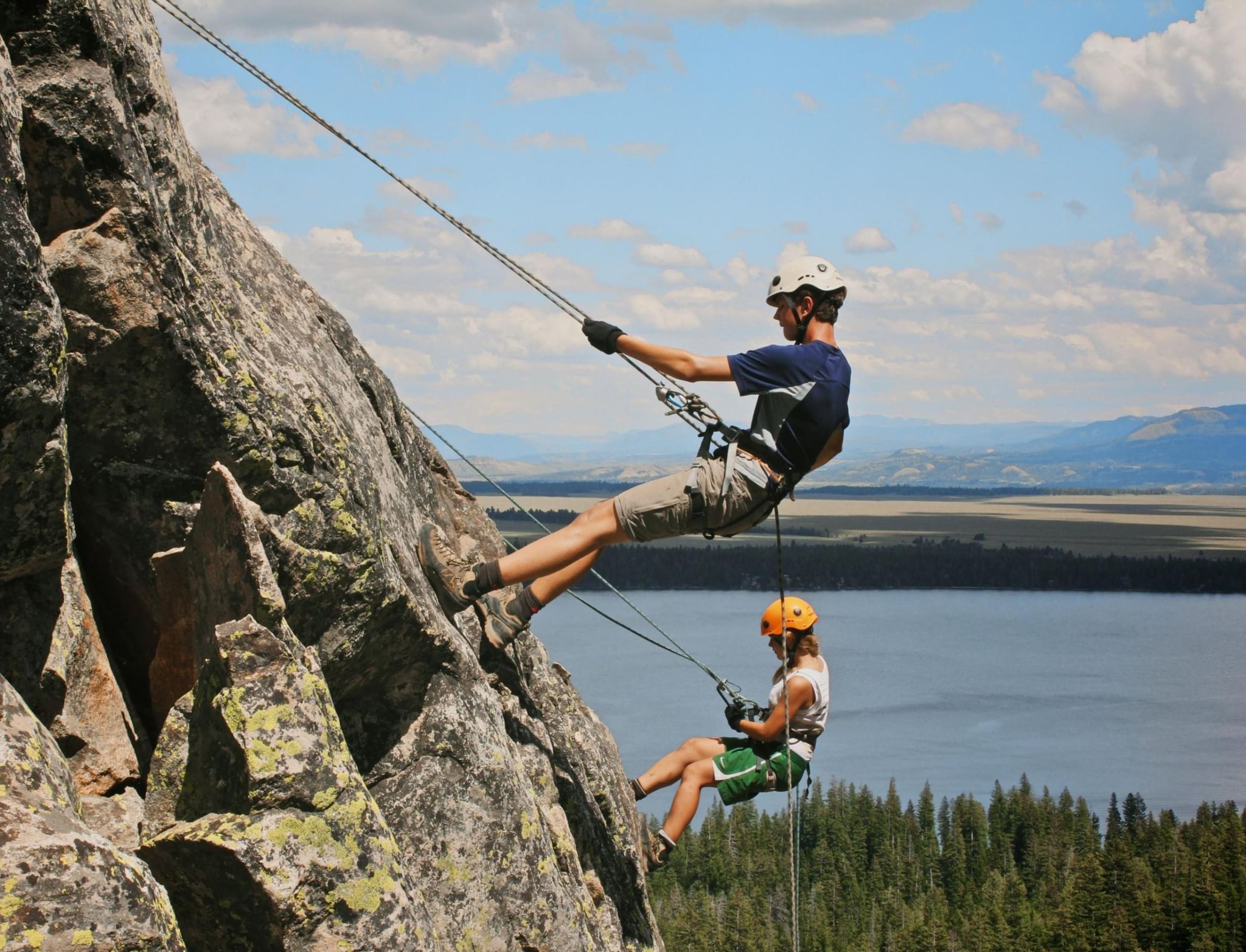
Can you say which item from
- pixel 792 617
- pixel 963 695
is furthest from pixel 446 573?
pixel 963 695

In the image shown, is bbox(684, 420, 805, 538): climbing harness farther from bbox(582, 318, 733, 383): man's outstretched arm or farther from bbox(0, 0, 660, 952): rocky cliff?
bbox(0, 0, 660, 952): rocky cliff

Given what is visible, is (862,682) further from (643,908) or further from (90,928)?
(90,928)

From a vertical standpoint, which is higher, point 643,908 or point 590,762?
point 590,762

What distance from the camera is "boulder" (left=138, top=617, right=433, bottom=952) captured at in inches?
180

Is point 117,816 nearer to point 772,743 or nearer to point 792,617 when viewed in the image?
point 792,617

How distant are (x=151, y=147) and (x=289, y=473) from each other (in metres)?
1.71

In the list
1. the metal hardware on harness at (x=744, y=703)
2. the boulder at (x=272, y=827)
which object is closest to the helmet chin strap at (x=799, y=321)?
the metal hardware on harness at (x=744, y=703)

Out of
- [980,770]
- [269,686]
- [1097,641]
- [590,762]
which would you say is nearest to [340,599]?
[269,686]

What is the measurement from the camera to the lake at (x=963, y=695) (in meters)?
83.7

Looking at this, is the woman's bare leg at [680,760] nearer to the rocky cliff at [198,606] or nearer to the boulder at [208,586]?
the rocky cliff at [198,606]

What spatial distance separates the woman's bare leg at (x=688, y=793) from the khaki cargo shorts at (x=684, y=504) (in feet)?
8.62

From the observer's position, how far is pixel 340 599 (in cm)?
637

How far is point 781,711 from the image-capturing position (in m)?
9.62

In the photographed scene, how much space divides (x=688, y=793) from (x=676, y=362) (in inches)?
148
